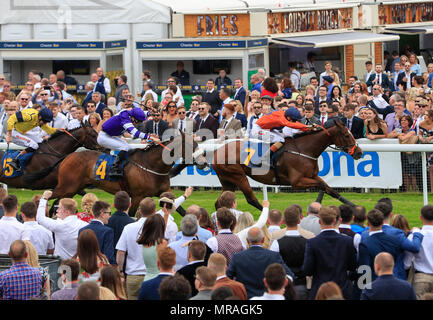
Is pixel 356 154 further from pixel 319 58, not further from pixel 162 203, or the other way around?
Result: pixel 319 58

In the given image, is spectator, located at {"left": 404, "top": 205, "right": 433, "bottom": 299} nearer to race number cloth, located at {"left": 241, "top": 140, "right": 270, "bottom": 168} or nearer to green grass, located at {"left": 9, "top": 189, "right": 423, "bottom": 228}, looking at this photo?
green grass, located at {"left": 9, "top": 189, "right": 423, "bottom": 228}

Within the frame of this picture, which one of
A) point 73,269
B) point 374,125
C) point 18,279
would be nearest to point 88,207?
point 18,279

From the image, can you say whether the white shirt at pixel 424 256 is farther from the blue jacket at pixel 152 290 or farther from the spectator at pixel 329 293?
the blue jacket at pixel 152 290

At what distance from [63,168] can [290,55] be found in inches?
476

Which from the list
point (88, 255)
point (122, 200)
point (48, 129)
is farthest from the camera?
point (48, 129)

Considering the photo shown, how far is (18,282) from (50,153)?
572cm

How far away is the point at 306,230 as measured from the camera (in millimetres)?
7531

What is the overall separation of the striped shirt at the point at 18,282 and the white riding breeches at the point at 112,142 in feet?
15.7

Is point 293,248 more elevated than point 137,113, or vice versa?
point 137,113

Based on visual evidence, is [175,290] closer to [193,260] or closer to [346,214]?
[193,260]

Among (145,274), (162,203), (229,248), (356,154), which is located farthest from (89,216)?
(356,154)

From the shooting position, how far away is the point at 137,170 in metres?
11.0

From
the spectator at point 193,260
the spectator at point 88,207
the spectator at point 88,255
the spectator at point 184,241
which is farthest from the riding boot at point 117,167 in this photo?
the spectator at point 193,260

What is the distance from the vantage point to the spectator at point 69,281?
5992mm
